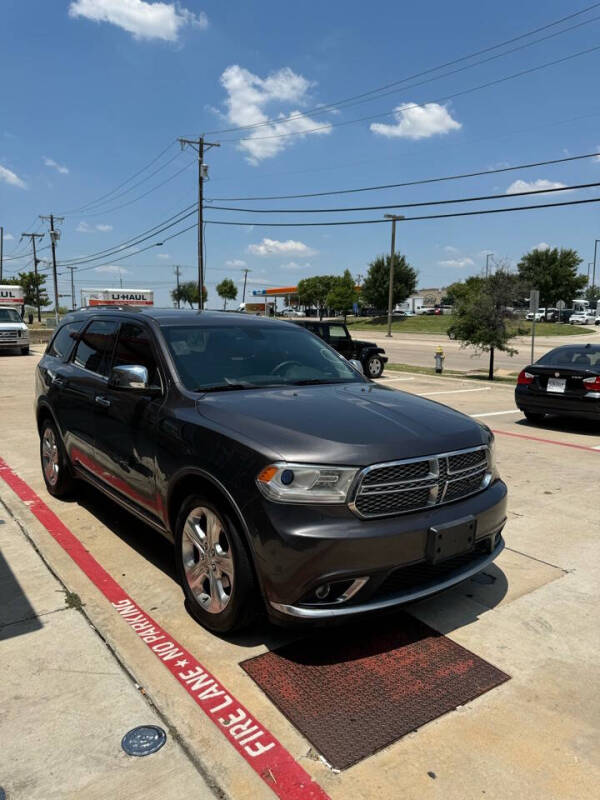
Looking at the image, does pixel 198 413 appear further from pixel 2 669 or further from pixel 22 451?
pixel 22 451

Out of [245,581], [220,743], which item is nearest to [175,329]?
[245,581]

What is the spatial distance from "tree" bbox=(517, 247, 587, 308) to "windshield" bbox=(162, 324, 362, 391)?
64897 millimetres

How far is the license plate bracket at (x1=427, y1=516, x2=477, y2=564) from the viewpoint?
9.40 ft

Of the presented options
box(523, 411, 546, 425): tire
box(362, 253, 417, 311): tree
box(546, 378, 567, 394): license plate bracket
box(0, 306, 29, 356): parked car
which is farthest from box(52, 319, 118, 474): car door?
box(362, 253, 417, 311): tree

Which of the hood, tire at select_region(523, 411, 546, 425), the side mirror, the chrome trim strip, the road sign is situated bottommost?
tire at select_region(523, 411, 546, 425)

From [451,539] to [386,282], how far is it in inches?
2667

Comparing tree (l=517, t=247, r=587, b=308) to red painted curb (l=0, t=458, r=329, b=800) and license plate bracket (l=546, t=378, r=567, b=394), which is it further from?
red painted curb (l=0, t=458, r=329, b=800)

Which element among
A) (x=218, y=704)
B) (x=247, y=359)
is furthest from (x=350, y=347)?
(x=218, y=704)

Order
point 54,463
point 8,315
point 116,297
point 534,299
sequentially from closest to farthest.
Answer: point 54,463, point 534,299, point 8,315, point 116,297

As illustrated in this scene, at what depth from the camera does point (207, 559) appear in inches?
125

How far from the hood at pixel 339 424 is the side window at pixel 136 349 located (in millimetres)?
588

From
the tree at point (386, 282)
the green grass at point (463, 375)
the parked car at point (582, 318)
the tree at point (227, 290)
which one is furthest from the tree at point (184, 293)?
the green grass at point (463, 375)

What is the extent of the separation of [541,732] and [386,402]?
1823 millimetres

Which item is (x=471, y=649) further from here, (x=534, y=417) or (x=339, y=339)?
(x=339, y=339)
